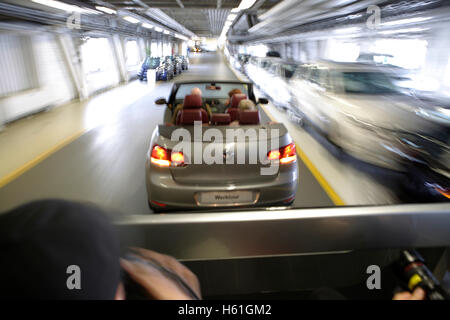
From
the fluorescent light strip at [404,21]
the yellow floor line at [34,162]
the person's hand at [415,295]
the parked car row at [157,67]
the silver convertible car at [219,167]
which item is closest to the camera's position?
the person's hand at [415,295]

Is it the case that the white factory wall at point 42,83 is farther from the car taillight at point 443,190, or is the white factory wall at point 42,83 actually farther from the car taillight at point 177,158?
the car taillight at point 443,190

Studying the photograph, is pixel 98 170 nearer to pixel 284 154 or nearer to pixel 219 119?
pixel 219 119

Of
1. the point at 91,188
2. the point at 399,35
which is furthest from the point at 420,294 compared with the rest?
the point at 399,35

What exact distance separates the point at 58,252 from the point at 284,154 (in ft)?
8.15

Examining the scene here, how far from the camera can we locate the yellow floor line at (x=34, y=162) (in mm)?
4434

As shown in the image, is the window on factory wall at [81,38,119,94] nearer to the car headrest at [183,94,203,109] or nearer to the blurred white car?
the blurred white car

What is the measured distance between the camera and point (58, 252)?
22.7 inches

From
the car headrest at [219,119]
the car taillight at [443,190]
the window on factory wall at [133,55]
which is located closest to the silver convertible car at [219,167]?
the car headrest at [219,119]

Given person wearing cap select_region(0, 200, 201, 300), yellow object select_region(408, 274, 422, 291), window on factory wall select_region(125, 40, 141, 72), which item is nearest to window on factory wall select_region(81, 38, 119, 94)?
window on factory wall select_region(125, 40, 141, 72)

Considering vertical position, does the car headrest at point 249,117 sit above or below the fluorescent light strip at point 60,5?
below

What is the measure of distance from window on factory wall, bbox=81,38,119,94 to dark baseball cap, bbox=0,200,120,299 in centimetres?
1350

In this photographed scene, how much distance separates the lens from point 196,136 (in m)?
2.73

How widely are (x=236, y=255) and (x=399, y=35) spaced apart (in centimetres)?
821
